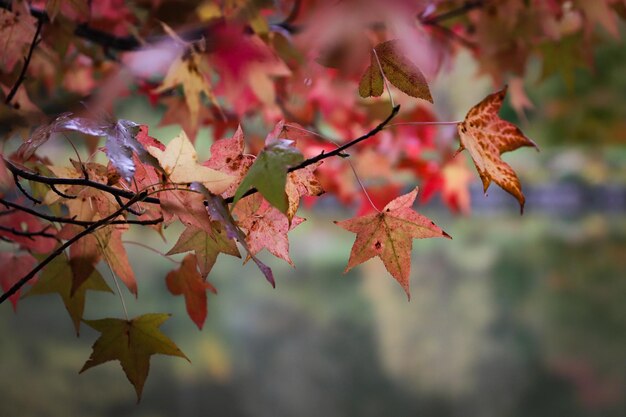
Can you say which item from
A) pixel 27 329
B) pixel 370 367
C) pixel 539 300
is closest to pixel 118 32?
pixel 370 367

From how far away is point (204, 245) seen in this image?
431 mm

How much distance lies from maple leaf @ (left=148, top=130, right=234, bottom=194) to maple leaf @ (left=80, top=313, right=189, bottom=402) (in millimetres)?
119

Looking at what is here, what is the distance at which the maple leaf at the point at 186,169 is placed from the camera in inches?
14.1

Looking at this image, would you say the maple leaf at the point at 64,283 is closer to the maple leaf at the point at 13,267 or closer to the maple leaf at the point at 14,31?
the maple leaf at the point at 13,267

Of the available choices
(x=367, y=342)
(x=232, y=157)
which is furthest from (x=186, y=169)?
(x=367, y=342)

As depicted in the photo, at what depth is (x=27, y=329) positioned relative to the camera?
282cm

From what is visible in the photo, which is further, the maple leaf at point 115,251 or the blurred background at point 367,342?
the blurred background at point 367,342

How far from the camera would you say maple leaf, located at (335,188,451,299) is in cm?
40

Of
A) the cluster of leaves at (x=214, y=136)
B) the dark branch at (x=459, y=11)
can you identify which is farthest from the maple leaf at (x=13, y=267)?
the dark branch at (x=459, y=11)

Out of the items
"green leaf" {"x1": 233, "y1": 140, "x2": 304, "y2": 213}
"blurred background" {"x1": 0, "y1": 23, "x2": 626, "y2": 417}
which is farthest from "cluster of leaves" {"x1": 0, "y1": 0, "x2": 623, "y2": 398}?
"blurred background" {"x1": 0, "y1": 23, "x2": 626, "y2": 417}

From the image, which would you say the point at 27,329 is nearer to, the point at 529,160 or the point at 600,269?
the point at 600,269

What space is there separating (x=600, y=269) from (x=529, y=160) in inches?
357

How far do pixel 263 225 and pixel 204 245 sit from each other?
0.14ft

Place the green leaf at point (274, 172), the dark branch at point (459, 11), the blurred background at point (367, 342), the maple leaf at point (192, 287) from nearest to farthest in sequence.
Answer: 1. the green leaf at point (274, 172)
2. the maple leaf at point (192, 287)
3. the dark branch at point (459, 11)
4. the blurred background at point (367, 342)
